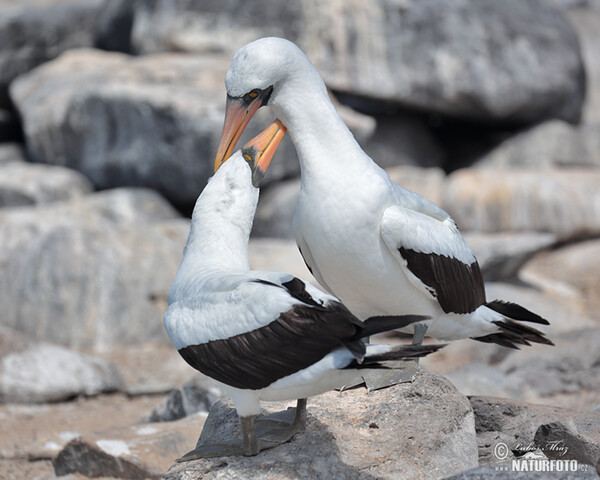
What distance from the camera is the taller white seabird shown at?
11.5 feet

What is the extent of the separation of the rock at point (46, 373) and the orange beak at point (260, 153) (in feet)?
14.7

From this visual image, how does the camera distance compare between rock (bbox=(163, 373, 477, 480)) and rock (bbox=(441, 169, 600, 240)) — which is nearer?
rock (bbox=(163, 373, 477, 480))

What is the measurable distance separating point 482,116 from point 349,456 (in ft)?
35.9

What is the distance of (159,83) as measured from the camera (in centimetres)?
1188

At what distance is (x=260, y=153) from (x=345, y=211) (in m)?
0.45

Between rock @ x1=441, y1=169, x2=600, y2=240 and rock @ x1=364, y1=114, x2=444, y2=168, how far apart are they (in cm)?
179

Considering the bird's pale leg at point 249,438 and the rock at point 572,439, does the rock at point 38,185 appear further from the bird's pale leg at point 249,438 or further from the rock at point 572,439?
the rock at point 572,439

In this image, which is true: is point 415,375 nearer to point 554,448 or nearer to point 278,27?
point 554,448

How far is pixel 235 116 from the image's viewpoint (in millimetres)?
3535

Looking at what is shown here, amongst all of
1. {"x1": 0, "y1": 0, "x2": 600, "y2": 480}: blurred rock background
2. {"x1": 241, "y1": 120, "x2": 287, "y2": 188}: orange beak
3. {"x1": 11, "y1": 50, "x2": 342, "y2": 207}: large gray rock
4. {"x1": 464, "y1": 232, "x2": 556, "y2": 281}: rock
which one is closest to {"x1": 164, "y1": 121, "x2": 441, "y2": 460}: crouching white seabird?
{"x1": 241, "y1": 120, "x2": 287, "y2": 188}: orange beak

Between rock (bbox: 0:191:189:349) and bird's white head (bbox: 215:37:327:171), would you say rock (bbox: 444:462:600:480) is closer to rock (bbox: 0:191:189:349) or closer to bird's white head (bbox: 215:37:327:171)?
bird's white head (bbox: 215:37:327:171)

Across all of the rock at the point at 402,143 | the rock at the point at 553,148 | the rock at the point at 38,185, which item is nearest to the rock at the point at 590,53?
the rock at the point at 553,148

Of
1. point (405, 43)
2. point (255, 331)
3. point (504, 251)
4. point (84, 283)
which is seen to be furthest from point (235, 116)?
point (405, 43)

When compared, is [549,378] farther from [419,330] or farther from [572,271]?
[572,271]
